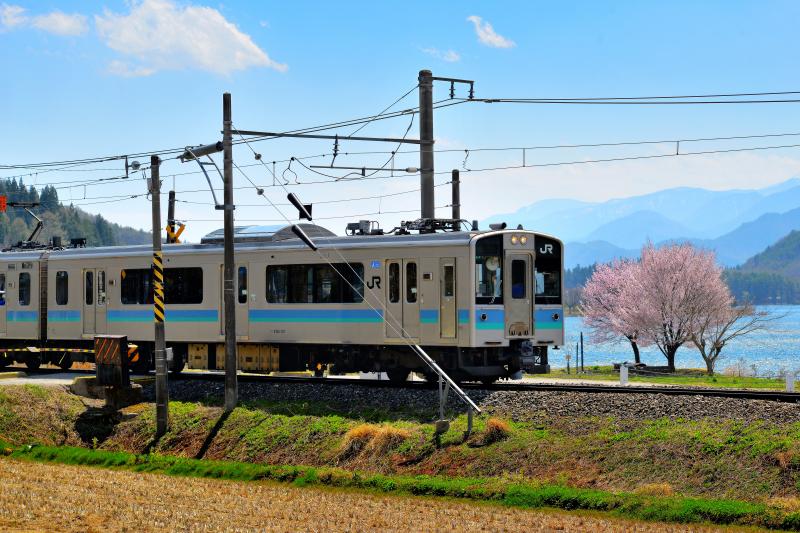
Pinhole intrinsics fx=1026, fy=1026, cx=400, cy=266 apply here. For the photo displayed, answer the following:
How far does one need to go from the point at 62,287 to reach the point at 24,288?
190 cm

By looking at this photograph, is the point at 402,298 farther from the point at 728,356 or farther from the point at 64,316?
the point at 728,356

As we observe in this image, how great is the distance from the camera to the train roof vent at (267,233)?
84.9ft

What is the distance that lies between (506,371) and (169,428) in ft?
24.8

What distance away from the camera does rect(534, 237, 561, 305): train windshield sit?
928 inches

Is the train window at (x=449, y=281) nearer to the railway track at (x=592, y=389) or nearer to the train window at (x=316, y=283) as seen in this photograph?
the railway track at (x=592, y=389)

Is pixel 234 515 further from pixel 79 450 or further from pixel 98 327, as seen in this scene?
pixel 98 327

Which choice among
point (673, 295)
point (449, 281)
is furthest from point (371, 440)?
point (673, 295)

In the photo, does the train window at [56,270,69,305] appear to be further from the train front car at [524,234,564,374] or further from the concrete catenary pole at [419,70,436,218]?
the train front car at [524,234,564,374]

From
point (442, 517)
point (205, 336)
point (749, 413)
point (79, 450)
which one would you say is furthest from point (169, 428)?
point (749, 413)

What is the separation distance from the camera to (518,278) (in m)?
23.2

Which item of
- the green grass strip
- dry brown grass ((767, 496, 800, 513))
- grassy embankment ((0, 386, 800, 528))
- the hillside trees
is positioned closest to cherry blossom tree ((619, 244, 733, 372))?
the hillside trees

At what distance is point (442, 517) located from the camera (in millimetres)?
14547

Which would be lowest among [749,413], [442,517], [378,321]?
[442,517]

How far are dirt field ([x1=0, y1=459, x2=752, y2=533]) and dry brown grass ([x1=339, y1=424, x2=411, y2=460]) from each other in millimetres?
1718
